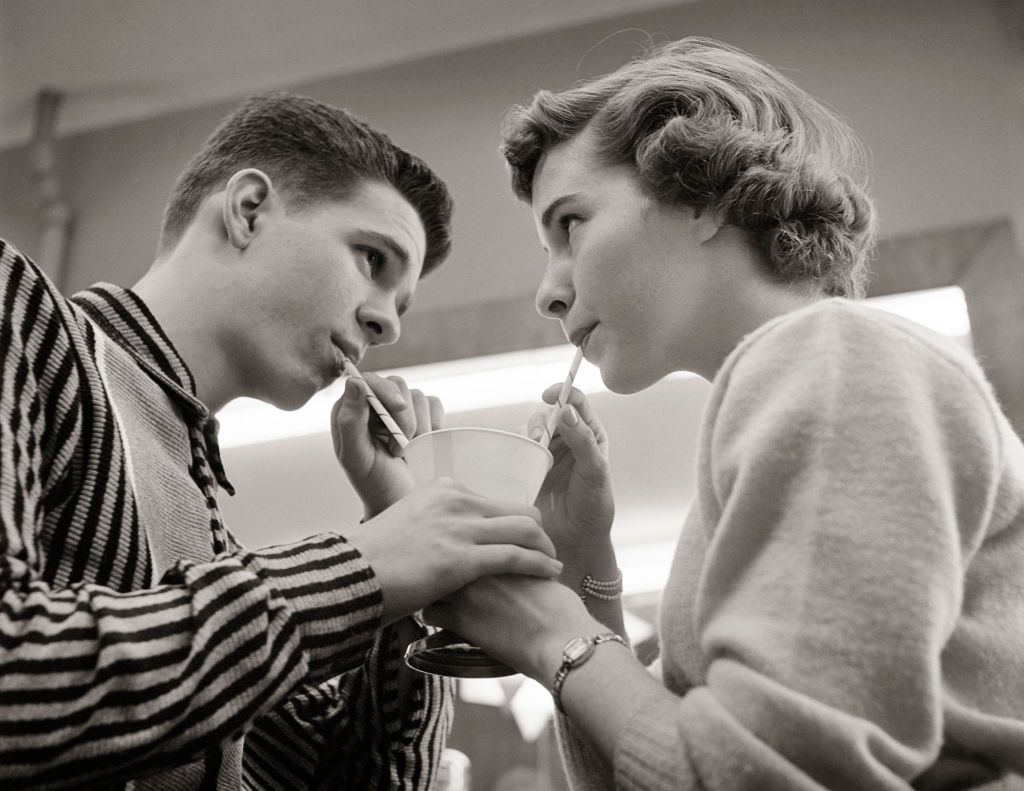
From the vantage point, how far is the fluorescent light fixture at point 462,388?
2875 mm

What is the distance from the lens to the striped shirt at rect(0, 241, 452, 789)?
2.66 feet

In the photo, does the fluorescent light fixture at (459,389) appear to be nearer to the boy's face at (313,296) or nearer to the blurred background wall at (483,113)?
the blurred background wall at (483,113)

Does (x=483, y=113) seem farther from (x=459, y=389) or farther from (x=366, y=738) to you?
(x=366, y=738)

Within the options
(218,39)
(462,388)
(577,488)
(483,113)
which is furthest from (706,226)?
(218,39)

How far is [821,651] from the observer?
77cm

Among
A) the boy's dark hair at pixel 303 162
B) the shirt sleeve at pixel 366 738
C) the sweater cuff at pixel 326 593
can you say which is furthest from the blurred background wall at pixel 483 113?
the sweater cuff at pixel 326 593

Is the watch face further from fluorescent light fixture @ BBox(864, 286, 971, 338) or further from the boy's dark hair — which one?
fluorescent light fixture @ BBox(864, 286, 971, 338)

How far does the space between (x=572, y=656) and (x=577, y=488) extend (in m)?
0.47

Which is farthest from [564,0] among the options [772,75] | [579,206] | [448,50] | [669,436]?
[579,206]

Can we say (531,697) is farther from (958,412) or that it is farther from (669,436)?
(958,412)

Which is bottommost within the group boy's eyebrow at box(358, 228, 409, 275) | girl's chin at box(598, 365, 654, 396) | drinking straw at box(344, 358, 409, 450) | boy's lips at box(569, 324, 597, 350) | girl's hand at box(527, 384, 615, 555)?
girl's hand at box(527, 384, 615, 555)

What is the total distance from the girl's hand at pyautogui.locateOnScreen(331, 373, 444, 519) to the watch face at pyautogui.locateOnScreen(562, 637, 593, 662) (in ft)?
1.71

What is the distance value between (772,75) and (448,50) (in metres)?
1.73

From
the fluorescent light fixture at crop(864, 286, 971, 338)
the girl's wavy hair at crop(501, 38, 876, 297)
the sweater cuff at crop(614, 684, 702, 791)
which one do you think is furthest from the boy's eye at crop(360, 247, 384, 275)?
the fluorescent light fixture at crop(864, 286, 971, 338)
